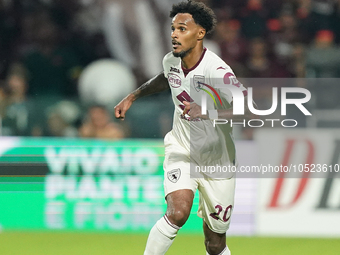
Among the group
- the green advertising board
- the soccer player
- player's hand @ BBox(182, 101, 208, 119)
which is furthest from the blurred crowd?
player's hand @ BBox(182, 101, 208, 119)

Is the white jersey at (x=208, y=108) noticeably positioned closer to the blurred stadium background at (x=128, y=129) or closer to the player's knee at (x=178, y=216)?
the player's knee at (x=178, y=216)

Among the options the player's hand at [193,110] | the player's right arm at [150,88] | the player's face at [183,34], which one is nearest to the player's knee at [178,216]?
the player's hand at [193,110]

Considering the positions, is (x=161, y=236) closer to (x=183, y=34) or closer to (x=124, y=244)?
(x=183, y=34)

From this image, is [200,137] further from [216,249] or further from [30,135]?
[30,135]

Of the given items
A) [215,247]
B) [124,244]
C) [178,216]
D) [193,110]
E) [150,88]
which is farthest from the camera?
[124,244]

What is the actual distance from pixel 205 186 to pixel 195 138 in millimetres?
341

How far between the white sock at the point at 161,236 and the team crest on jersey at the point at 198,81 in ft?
2.97

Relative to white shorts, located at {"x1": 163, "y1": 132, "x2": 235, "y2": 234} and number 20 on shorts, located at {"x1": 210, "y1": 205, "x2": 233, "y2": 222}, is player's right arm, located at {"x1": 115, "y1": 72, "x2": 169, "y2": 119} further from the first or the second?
→ number 20 on shorts, located at {"x1": 210, "y1": 205, "x2": 233, "y2": 222}

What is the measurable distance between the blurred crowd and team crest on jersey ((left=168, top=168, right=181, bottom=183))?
283 centimetres

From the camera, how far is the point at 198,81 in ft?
13.2

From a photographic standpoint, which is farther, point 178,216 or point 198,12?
point 198,12

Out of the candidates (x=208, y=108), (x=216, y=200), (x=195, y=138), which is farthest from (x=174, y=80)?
(x=216, y=200)

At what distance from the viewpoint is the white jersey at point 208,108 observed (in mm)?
4008

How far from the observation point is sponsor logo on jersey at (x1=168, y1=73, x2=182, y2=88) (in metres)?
4.10
